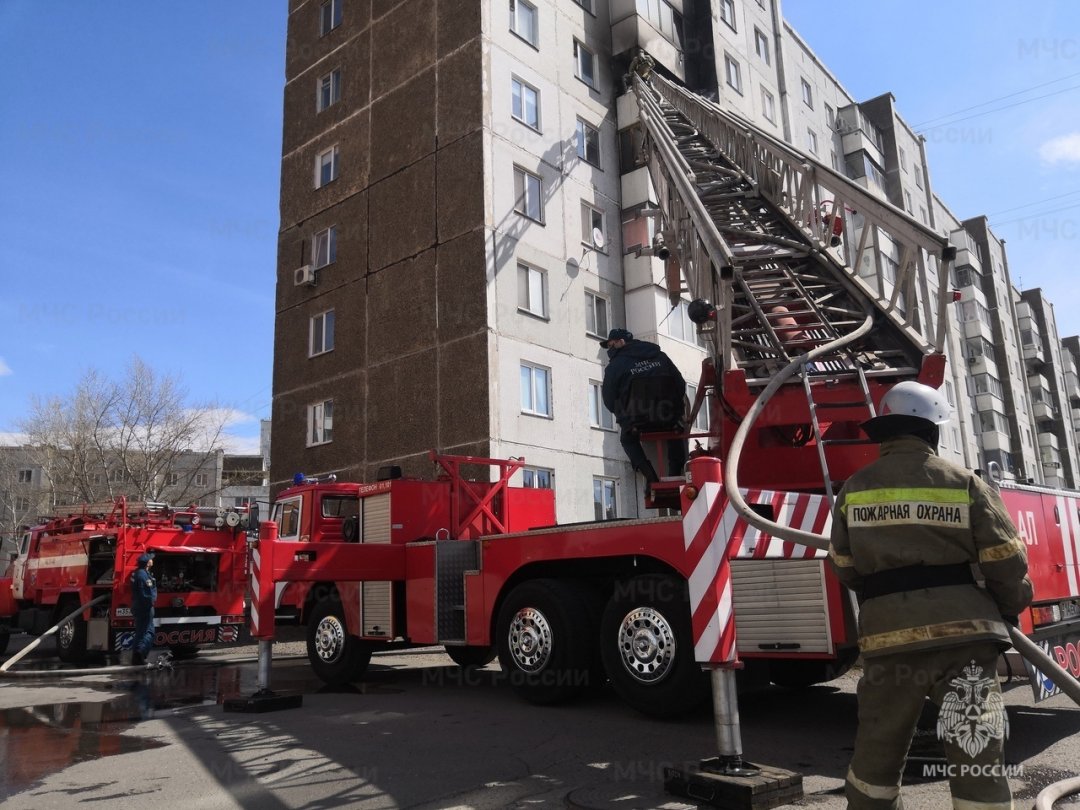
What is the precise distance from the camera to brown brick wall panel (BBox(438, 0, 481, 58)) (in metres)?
19.8

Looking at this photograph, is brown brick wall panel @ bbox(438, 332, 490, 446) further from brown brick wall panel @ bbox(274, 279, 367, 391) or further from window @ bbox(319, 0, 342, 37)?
window @ bbox(319, 0, 342, 37)

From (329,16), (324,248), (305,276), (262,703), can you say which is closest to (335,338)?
(305,276)

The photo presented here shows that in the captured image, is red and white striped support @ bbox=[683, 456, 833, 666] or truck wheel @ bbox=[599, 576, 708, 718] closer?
red and white striped support @ bbox=[683, 456, 833, 666]

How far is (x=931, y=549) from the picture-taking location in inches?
125

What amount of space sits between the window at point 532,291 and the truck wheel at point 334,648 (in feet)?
34.2

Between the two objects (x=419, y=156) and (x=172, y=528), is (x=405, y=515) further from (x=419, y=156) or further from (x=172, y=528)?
(x=419, y=156)

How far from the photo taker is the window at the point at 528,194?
19.6m

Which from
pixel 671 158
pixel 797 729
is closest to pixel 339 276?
pixel 671 158

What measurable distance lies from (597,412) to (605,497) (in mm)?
2008

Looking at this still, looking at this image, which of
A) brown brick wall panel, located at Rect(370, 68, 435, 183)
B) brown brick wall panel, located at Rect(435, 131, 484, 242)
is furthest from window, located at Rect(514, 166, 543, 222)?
brown brick wall panel, located at Rect(370, 68, 435, 183)

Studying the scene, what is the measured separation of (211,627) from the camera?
13117mm

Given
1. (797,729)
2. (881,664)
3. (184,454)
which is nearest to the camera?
(881,664)

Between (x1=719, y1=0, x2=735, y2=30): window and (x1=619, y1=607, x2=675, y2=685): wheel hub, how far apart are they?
25009 mm

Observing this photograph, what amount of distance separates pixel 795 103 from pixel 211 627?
27.3m
